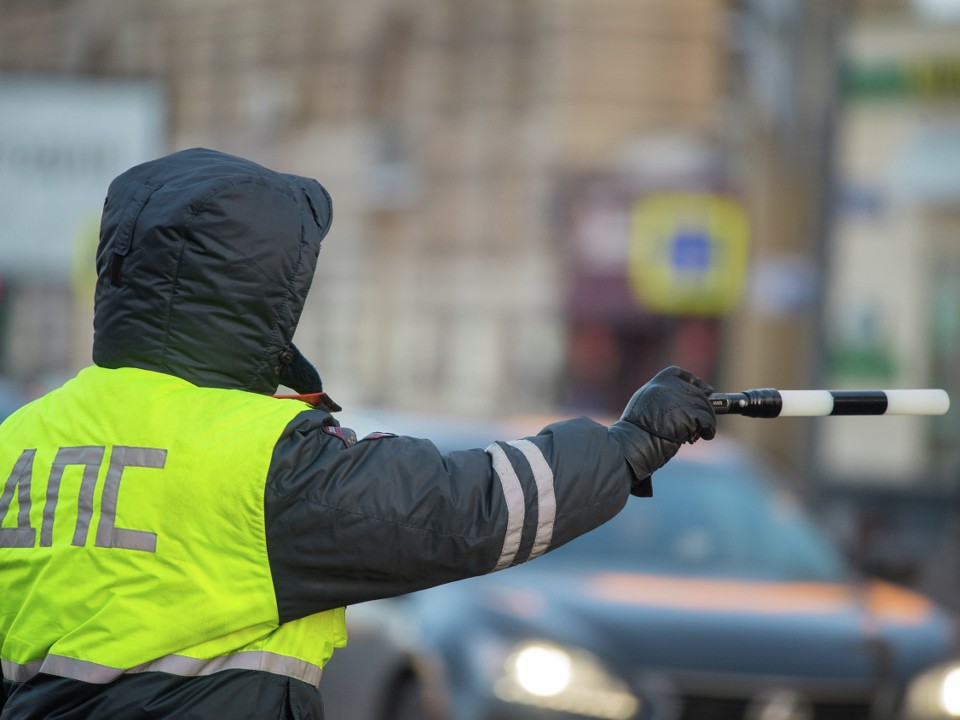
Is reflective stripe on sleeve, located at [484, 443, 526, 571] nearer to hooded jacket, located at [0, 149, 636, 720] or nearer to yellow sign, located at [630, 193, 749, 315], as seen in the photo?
hooded jacket, located at [0, 149, 636, 720]

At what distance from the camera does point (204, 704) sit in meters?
2.20

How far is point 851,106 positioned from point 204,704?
12483mm

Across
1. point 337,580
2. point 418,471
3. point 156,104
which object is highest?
point 156,104

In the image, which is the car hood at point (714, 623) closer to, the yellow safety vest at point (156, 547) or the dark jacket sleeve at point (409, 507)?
the dark jacket sleeve at point (409, 507)

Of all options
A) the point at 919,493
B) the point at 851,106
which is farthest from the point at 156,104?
the point at 919,493

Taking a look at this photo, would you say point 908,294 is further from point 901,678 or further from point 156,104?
point 901,678

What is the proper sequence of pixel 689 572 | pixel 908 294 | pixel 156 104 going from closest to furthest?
pixel 689 572
pixel 156 104
pixel 908 294

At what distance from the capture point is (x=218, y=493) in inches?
86.0

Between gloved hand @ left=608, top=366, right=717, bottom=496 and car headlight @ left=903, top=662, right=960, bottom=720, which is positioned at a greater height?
gloved hand @ left=608, top=366, right=717, bottom=496

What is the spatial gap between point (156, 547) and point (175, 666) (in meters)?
0.15

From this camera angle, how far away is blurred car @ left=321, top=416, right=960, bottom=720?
206 inches

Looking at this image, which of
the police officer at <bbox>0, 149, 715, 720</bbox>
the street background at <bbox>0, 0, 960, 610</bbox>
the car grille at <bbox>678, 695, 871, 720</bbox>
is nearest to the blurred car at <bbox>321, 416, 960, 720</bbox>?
the car grille at <bbox>678, 695, 871, 720</bbox>

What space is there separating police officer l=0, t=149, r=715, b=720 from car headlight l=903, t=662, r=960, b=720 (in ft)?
11.1

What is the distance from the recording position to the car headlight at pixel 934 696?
Answer: 542 centimetres
